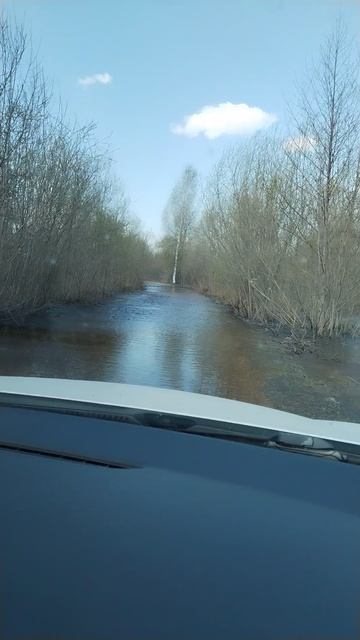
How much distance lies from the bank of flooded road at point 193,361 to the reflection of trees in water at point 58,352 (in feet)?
0.05

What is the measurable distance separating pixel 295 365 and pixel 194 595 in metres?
10.6

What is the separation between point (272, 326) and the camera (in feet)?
64.1

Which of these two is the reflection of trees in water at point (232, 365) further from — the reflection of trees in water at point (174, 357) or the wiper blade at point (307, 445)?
the wiper blade at point (307, 445)

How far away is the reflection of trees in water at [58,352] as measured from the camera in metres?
8.77

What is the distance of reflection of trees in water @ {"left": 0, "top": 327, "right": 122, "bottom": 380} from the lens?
8.77 metres

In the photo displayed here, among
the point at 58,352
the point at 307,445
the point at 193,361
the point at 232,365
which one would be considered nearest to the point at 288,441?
the point at 307,445

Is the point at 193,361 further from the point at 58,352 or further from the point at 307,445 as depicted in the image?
the point at 307,445

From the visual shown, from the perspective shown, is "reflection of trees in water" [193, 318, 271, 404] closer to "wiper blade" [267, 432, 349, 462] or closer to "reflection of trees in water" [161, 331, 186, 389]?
"reflection of trees in water" [161, 331, 186, 389]

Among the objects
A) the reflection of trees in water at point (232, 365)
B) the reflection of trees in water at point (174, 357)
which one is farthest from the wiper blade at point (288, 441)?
the reflection of trees in water at point (174, 357)

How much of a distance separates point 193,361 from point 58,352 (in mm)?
2711

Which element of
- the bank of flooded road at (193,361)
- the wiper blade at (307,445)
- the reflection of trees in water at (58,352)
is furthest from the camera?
the reflection of trees in water at (58,352)

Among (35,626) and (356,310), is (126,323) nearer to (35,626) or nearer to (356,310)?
(356,310)

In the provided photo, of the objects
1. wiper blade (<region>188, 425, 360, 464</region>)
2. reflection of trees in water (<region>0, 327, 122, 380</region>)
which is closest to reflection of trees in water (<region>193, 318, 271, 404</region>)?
reflection of trees in water (<region>0, 327, 122, 380</region>)

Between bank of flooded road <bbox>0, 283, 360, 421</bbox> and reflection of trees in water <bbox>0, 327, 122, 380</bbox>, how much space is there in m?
A: 0.02
